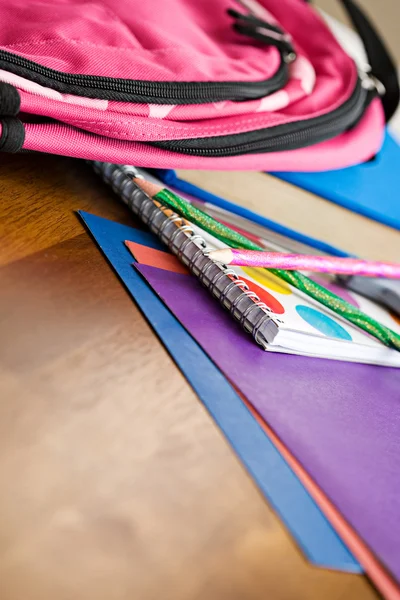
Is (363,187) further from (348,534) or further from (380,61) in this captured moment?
(348,534)

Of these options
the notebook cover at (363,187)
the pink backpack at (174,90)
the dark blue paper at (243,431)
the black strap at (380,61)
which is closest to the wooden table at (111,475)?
the dark blue paper at (243,431)

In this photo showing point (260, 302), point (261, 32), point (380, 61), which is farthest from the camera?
point (380, 61)

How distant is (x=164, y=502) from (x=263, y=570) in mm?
56

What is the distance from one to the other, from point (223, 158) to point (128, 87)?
4.4 inches

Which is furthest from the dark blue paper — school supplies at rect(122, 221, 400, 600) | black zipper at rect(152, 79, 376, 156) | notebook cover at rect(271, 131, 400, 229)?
notebook cover at rect(271, 131, 400, 229)

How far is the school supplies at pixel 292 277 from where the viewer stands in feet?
1.52

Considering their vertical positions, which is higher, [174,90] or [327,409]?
[174,90]

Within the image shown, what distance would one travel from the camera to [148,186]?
474 mm

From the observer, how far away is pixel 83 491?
0.27m

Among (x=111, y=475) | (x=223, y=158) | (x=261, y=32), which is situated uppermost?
(x=261, y=32)

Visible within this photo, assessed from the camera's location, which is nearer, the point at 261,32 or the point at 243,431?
the point at 243,431

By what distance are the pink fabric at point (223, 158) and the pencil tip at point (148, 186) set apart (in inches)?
0.7

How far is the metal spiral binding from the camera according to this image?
1.28ft

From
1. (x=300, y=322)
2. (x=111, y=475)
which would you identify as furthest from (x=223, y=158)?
(x=111, y=475)
